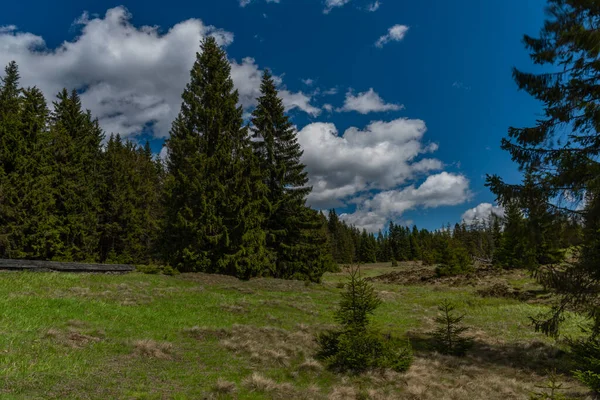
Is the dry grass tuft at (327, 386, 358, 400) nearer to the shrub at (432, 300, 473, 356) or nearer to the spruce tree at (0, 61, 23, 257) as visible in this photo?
the shrub at (432, 300, 473, 356)

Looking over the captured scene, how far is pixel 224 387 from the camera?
291 inches

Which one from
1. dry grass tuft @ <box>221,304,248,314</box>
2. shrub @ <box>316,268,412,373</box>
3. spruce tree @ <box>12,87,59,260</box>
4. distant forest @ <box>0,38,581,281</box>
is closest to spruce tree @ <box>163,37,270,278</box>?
distant forest @ <box>0,38,581,281</box>

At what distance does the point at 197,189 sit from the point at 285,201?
810 cm

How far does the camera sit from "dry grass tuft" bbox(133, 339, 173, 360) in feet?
29.2

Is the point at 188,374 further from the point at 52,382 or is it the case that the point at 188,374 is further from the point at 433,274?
the point at 433,274

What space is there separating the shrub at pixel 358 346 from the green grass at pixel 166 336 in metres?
0.63

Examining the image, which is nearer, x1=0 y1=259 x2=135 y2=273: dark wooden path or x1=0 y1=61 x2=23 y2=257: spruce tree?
x1=0 y1=259 x2=135 y2=273: dark wooden path

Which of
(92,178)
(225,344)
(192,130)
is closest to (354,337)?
(225,344)

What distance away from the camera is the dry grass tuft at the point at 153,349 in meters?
8.90

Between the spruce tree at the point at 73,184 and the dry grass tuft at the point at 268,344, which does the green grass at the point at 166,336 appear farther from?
the spruce tree at the point at 73,184

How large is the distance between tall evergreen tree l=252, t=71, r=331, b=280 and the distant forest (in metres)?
0.10

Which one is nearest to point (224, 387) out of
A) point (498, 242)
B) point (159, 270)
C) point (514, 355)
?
point (514, 355)

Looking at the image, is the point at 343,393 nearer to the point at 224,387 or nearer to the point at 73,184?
the point at 224,387

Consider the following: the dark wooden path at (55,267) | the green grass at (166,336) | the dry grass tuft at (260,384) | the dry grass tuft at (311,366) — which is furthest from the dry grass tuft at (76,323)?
the dark wooden path at (55,267)
